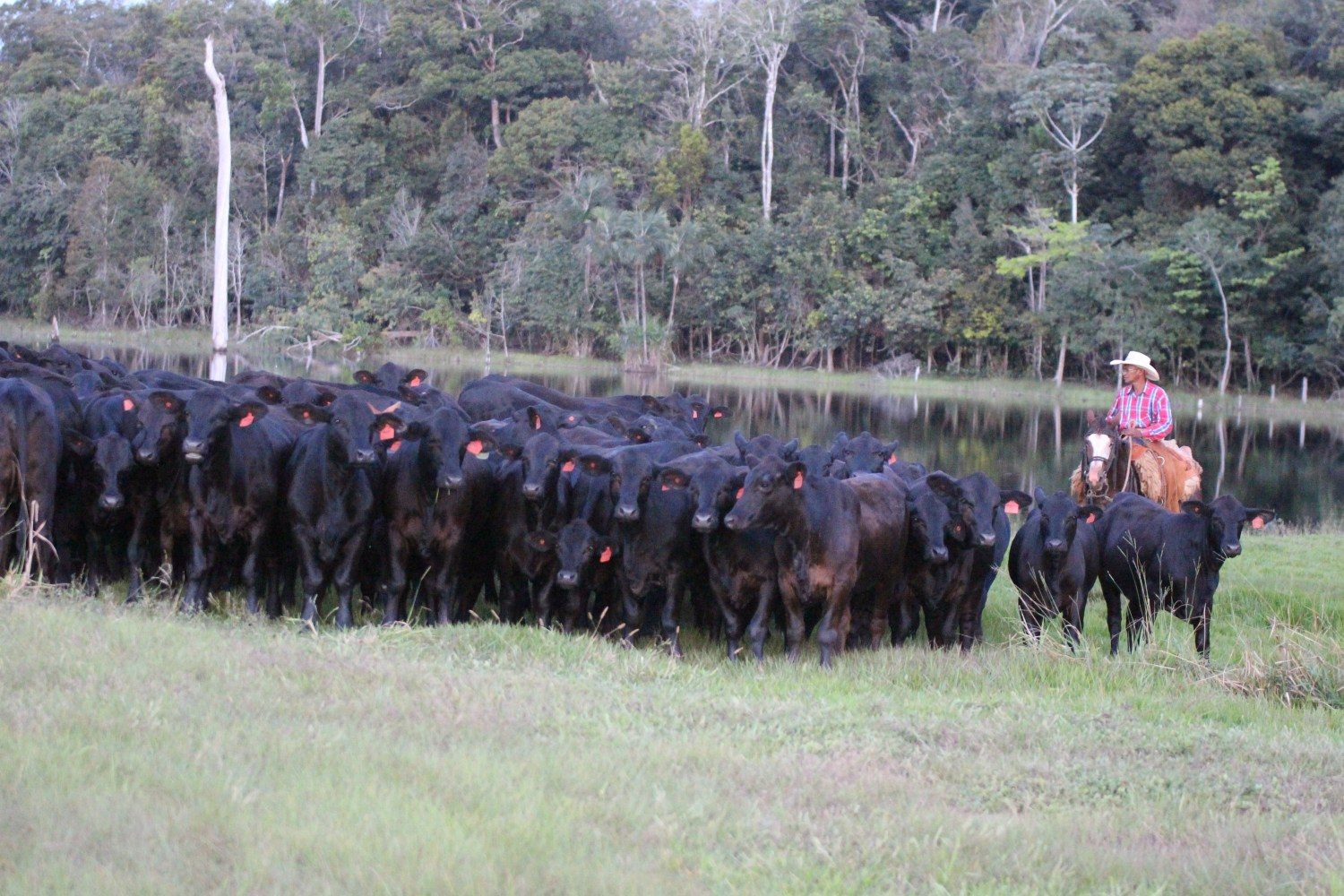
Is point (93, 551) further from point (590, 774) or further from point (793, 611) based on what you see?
point (590, 774)

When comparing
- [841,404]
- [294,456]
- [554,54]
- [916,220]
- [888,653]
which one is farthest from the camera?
[554,54]

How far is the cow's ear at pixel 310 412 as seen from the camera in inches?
389

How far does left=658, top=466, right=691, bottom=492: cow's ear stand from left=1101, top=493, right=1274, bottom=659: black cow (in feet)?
10.5

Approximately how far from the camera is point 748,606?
10000 mm

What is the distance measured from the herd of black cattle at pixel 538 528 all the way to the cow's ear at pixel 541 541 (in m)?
0.02

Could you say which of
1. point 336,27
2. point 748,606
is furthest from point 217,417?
point 336,27

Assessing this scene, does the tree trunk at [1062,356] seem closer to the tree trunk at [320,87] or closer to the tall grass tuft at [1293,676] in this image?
the tree trunk at [320,87]

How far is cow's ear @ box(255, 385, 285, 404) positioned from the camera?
11203 mm

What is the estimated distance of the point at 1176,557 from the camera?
1038cm

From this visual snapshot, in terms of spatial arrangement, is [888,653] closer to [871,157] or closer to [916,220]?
[916,220]

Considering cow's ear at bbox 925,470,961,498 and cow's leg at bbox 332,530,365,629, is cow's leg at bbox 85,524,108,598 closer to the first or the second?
cow's leg at bbox 332,530,365,629

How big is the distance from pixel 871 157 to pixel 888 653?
4835 cm

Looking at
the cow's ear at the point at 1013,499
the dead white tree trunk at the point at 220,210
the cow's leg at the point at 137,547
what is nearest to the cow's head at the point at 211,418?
the cow's leg at the point at 137,547

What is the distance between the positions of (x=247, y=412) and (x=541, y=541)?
2.13 metres
